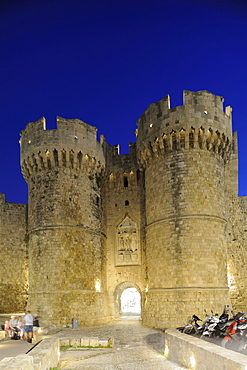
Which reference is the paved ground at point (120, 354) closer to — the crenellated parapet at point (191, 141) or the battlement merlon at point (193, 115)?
the crenellated parapet at point (191, 141)

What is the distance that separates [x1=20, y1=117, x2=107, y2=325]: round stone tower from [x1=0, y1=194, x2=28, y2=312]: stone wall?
1.13 meters

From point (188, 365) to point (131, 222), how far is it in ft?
34.8

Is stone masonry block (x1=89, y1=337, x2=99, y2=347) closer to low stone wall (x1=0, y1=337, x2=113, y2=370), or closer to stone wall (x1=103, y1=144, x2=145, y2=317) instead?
low stone wall (x1=0, y1=337, x2=113, y2=370)

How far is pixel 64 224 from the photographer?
1631 cm

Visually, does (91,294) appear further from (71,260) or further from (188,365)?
(188,365)

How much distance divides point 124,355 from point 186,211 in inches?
263

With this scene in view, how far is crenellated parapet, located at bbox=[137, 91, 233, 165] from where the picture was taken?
15.2 metres

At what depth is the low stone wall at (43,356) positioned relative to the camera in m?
5.69

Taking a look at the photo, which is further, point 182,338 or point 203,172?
point 203,172

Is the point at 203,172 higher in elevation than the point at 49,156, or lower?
lower

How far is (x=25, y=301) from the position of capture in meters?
17.8

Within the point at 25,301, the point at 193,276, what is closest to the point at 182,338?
the point at 193,276

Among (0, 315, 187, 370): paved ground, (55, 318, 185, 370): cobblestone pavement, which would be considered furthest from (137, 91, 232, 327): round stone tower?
(0, 315, 187, 370): paved ground

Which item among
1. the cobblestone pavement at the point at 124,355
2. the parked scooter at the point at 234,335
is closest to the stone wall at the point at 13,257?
the cobblestone pavement at the point at 124,355
